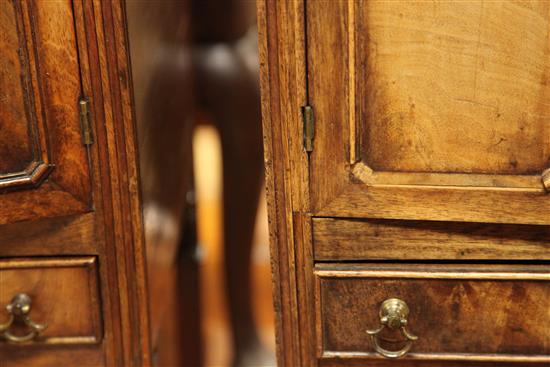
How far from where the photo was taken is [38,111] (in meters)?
0.75

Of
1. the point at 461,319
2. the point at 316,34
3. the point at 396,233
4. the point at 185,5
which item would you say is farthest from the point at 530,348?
the point at 185,5

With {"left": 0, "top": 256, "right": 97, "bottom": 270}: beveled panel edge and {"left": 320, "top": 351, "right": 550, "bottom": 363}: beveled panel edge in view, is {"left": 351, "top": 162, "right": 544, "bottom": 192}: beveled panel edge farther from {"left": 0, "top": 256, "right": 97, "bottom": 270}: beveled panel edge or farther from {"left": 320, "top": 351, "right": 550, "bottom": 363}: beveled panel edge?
{"left": 0, "top": 256, "right": 97, "bottom": 270}: beveled panel edge

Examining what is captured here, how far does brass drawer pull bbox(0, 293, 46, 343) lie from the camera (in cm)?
83

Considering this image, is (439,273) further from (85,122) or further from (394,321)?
(85,122)

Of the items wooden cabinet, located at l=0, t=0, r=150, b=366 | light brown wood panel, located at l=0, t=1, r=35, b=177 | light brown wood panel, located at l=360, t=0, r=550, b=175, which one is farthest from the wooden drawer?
light brown wood panel, located at l=0, t=1, r=35, b=177

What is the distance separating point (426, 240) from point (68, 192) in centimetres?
36

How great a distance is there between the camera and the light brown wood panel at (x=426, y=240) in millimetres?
770

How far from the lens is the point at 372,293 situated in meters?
0.79

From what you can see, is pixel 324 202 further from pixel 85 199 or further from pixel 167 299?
pixel 167 299

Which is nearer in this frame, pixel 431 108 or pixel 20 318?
pixel 431 108

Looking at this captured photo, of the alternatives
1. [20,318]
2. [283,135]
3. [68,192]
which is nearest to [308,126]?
[283,135]

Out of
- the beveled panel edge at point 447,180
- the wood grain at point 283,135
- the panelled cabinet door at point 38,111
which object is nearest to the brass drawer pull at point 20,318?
the panelled cabinet door at point 38,111

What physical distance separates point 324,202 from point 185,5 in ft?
1.53

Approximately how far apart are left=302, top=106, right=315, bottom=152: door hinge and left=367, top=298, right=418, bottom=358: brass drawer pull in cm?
18
